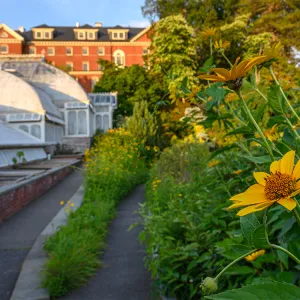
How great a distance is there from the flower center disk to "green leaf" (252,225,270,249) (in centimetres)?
9

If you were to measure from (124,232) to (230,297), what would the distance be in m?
4.90

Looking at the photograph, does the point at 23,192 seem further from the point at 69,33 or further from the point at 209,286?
the point at 69,33

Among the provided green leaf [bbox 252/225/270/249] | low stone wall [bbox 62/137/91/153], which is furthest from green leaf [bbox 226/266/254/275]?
low stone wall [bbox 62/137/91/153]

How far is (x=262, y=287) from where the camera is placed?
534 mm

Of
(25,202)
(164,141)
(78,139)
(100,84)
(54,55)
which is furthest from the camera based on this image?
(54,55)

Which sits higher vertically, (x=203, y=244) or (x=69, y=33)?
(x=69, y=33)

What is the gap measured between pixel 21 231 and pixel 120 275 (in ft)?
7.88

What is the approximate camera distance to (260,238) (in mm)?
787

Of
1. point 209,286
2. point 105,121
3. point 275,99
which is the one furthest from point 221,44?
point 105,121

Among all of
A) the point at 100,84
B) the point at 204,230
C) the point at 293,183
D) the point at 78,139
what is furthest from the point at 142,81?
the point at 293,183

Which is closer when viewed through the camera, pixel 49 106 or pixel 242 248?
pixel 242 248

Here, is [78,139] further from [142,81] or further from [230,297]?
[230,297]

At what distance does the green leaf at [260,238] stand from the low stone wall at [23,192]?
230 inches

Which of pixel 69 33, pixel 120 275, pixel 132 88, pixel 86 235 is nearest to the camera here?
pixel 120 275
